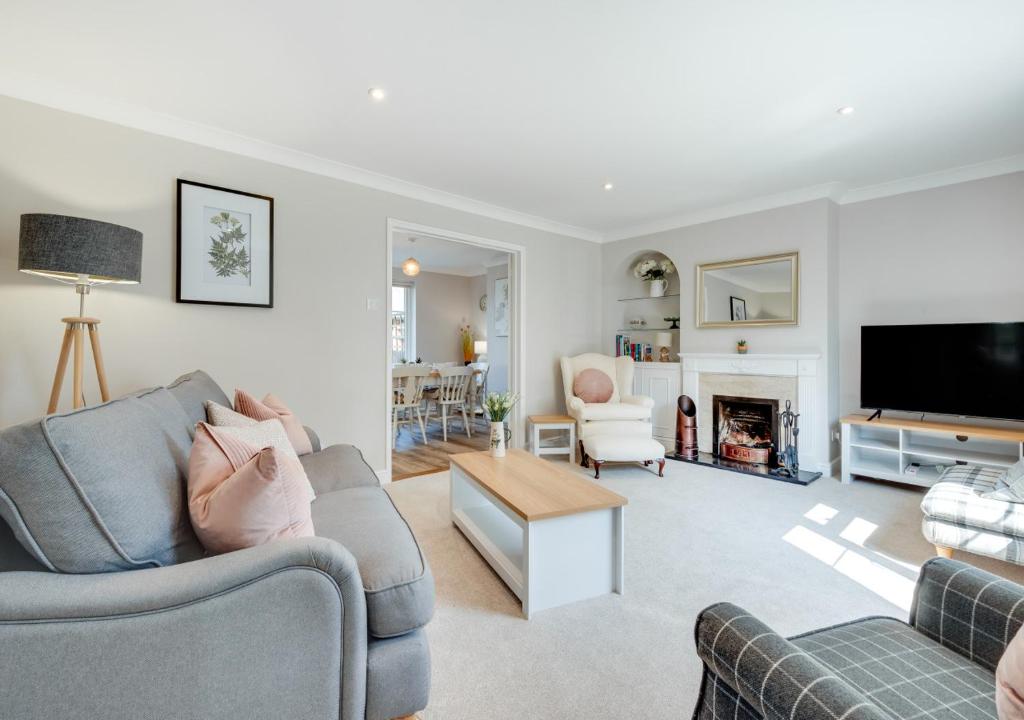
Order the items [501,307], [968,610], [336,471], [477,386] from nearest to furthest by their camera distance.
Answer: [968,610] < [336,471] < [477,386] < [501,307]

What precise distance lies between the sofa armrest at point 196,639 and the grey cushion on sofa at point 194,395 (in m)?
0.82

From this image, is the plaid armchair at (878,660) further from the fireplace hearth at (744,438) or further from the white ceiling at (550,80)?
Result: the fireplace hearth at (744,438)

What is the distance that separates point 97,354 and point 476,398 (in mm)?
4502

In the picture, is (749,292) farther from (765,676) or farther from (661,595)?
(765,676)

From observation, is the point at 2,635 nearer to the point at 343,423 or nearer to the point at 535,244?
the point at 343,423

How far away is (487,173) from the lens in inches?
134

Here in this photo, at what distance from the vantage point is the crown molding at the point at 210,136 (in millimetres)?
2255

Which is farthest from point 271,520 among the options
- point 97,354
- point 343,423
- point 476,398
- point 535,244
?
point 476,398

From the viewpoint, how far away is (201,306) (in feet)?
9.03

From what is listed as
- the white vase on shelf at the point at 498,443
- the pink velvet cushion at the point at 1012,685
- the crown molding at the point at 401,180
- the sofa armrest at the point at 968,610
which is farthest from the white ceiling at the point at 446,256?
the pink velvet cushion at the point at 1012,685

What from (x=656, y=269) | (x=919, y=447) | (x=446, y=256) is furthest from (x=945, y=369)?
(x=446, y=256)

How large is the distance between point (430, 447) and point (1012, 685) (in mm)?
4562

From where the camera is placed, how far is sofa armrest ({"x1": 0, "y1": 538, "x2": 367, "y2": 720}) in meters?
0.78

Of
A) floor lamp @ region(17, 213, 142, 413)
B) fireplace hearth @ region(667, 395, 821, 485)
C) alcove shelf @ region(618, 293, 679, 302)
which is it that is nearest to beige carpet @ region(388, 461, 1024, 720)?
fireplace hearth @ region(667, 395, 821, 485)
